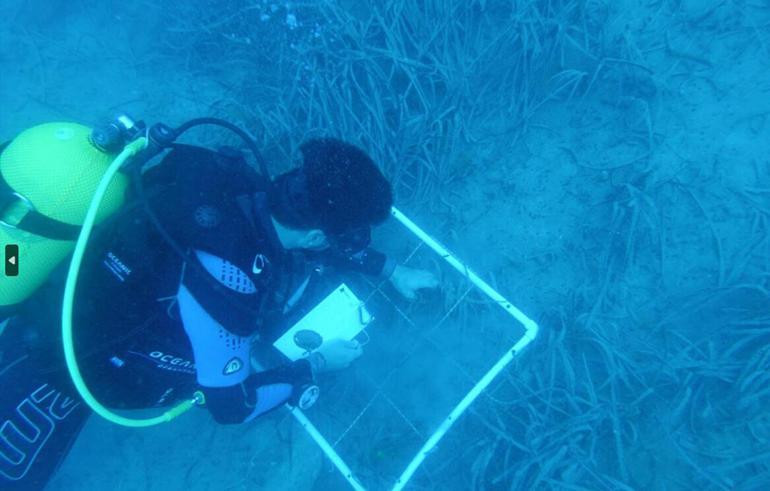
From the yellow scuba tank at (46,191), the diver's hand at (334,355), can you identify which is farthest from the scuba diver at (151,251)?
the diver's hand at (334,355)

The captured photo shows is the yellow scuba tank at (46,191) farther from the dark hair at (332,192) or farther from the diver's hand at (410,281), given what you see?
the diver's hand at (410,281)

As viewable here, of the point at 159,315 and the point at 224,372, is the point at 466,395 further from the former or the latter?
the point at 159,315

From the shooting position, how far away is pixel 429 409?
3.03 metres

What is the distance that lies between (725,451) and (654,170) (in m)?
1.83

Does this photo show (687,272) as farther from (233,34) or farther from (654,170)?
(233,34)

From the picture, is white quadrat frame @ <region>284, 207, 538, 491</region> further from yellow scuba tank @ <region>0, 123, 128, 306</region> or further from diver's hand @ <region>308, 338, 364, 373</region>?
yellow scuba tank @ <region>0, 123, 128, 306</region>

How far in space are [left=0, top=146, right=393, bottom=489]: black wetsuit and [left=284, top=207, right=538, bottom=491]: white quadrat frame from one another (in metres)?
Result: 0.73

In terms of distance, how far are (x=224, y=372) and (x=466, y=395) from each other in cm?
160

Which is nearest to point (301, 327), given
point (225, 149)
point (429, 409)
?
point (429, 409)

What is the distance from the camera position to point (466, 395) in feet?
9.72

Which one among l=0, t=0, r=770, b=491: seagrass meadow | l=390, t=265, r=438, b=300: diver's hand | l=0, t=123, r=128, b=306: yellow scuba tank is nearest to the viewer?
l=0, t=123, r=128, b=306: yellow scuba tank

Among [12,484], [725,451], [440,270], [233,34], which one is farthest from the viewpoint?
[233,34]

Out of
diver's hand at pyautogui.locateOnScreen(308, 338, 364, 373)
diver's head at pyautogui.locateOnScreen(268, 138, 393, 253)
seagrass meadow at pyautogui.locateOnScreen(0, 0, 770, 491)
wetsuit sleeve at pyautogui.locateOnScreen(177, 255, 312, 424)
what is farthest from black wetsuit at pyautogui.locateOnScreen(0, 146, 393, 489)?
seagrass meadow at pyautogui.locateOnScreen(0, 0, 770, 491)

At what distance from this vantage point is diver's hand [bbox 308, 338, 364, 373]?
9.46ft
